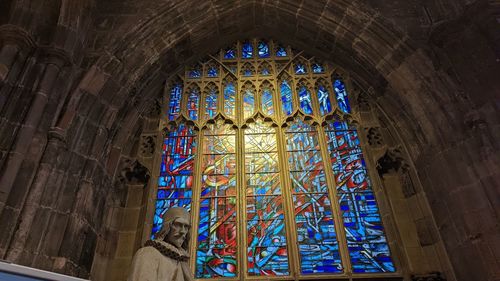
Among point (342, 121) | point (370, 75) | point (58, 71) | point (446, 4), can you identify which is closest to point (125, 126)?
point (58, 71)

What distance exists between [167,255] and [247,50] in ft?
18.8

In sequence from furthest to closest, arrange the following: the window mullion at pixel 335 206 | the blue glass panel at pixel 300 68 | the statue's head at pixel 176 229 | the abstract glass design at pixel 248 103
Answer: the blue glass panel at pixel 300 68, the abstract glass design at pixel 248 103, the window mullion at pixel 335 206, the statue's head at pixel 176 229

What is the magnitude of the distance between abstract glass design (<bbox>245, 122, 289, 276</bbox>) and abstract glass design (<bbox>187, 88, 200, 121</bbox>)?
3.34 feet

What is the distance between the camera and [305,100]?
7.20 m

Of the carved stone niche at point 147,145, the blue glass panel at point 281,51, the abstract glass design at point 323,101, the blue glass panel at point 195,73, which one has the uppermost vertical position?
the blue glass panel at point 281,51

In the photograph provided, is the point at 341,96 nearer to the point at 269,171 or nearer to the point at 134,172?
the point at 269,171

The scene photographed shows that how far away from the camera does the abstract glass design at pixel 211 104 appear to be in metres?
7.07

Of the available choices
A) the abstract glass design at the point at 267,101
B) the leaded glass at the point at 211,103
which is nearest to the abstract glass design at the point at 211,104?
the leaded glass at the point at 211,103

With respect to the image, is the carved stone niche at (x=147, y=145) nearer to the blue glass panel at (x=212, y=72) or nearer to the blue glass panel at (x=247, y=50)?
the blue glass panel at (x=212, y=72)

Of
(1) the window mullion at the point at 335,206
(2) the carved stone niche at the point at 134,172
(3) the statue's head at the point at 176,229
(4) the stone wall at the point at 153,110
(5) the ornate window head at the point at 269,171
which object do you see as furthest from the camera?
(2) the carved stone niche at the point at 134,172

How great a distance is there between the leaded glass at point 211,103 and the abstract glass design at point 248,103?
531 mm

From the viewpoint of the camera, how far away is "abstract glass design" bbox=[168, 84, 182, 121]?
7.09 metres

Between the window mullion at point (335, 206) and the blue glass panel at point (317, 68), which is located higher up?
the blue glass panel at point (317, 68)

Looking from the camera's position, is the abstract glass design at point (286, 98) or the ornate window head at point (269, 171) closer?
the ornate window head at point (269, 171)
